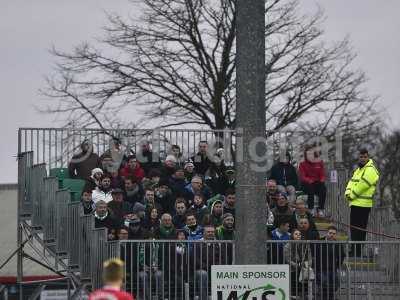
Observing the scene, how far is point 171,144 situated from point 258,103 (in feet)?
38.1

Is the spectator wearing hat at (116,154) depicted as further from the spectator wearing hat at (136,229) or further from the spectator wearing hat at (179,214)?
the spectator wearing hat at (136,229)

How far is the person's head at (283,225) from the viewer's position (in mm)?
22062

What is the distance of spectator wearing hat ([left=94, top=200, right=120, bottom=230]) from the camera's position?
22.4m

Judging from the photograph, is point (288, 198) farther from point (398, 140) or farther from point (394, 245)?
point (398, 140)

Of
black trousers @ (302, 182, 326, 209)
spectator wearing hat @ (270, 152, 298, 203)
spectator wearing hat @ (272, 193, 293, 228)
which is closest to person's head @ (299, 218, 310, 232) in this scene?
spectator wearing hat @ (272, 193, 293, 228)

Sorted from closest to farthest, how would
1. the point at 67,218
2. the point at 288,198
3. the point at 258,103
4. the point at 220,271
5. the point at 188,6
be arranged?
the point at 258,103
the point at 220,271
the point at 67,218
the point at 288,198
the point at 188,6

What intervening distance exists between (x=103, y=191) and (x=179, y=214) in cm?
185

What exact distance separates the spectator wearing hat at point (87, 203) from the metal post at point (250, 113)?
846 cm

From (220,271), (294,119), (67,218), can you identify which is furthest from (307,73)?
(220,271)

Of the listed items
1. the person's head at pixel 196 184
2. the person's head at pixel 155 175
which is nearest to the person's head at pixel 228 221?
the person's head at pixel 196 184

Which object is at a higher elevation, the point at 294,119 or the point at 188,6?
the point at 188,6

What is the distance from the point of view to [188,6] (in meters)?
41.2

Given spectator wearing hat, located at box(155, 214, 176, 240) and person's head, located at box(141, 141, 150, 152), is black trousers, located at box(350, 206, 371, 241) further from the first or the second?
spectator wearing hat, located at box(155, 214, 176, 240)

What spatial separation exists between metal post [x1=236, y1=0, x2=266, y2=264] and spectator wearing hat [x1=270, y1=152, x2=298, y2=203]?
10343 mm
